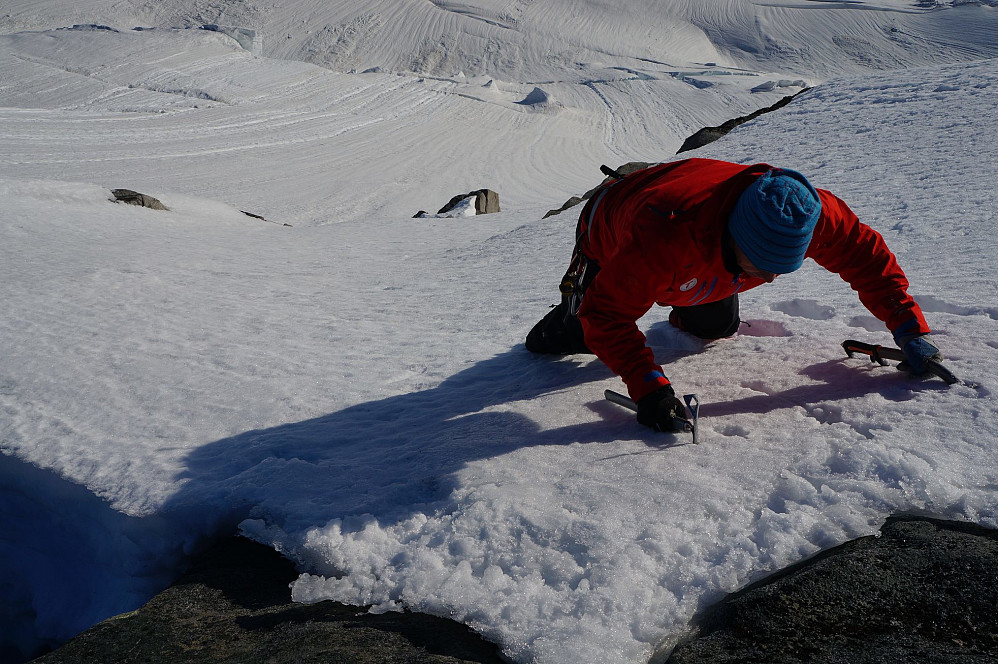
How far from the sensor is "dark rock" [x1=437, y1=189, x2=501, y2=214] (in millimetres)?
10898

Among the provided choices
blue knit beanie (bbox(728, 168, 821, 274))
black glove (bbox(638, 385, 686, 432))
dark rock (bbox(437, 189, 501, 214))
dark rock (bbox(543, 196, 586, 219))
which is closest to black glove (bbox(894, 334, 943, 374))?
blue knit beanie (bbox(728, 168, 821, 274))

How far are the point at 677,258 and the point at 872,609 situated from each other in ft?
3.16

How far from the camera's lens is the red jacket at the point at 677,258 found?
1.89 m

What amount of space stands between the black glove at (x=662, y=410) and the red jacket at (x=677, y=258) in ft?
0.08

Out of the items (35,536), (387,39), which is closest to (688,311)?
(35,536)

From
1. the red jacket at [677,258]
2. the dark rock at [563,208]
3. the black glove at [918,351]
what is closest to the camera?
the red jacket at [677,258]

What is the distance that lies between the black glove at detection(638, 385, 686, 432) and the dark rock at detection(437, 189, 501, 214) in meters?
8.96

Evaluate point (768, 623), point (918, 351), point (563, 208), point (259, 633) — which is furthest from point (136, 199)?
point (768, 623)

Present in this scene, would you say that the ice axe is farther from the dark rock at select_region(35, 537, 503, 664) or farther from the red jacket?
the dark rock at select_region(35, 537, 503, 664)

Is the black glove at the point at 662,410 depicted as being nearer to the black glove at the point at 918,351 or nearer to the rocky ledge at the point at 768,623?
the rocky ledge at the point at 768,623

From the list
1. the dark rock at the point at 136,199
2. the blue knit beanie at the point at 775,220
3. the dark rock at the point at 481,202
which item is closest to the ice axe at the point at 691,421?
the blue knit beanie at the point at 775,220

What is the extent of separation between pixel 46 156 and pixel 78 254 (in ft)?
37.4

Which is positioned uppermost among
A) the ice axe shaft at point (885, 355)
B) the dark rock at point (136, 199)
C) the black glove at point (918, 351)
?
the black glove at point (918, 351)

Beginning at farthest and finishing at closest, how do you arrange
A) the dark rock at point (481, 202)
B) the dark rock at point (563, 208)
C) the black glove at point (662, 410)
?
the dark rock at point (481, 202) → the dark rock at point (563, 208) → the black glove at point (662, 410)
